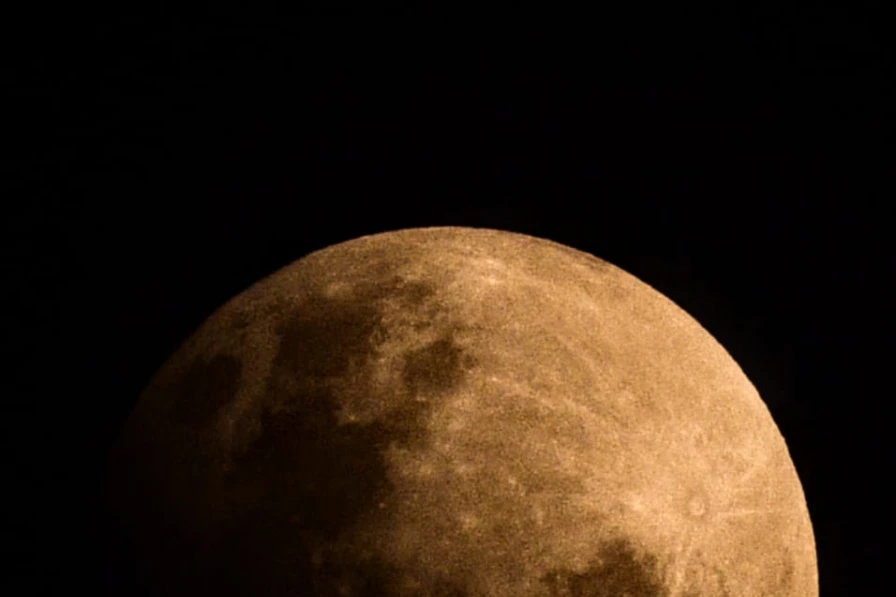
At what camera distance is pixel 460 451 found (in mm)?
1747

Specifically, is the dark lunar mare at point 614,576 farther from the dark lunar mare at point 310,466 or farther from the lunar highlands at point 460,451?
the dark lunar mare at point 310,466

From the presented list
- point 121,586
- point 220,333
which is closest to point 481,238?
point 220,333

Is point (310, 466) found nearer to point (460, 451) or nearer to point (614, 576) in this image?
point (460, 451)

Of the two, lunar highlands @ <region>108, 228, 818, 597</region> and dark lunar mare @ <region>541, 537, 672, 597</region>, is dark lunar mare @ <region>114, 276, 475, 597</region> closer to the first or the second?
lunar highlands @ <region>108, 228, 818, 597</region>

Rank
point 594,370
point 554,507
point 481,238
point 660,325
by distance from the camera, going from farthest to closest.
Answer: point 481,238
point 660,325
point 594,370
point 554,507

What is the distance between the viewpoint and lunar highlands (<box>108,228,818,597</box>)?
67.9 inches

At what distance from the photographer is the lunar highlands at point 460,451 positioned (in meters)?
1.72

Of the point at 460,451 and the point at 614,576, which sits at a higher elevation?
the point at 460,451

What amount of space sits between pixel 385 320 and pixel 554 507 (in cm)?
45

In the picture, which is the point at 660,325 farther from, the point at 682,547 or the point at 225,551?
the point at 225,551

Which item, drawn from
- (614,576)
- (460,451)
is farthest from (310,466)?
(614,576)

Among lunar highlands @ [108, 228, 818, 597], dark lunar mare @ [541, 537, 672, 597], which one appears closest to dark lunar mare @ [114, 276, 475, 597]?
lunar highlands @ [108, 228, 818, 597]

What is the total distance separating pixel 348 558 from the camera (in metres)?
1.73

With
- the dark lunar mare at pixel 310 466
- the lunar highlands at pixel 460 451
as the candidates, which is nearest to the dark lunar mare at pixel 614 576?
the lunar highlands at pixel 460 451
